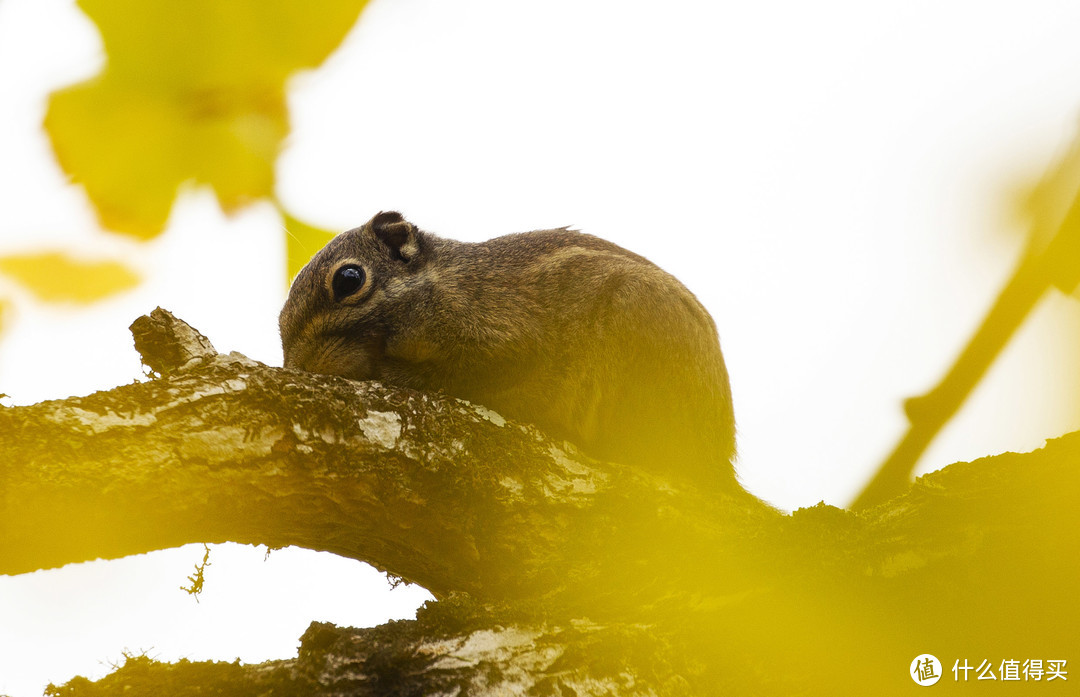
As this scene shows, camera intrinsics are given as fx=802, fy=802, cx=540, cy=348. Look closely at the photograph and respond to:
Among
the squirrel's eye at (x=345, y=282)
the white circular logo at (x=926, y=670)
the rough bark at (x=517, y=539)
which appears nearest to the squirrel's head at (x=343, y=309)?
the squirrel's eye at (x=345, y=282)

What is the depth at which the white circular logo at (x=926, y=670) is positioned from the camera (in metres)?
2.47

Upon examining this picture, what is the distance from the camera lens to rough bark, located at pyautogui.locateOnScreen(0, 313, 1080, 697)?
93.5 inches

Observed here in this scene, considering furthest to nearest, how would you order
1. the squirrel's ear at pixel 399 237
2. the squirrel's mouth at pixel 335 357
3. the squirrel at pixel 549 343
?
the squirrel's ear at pixel 399 237
the squirrel's mouth at pixel 335 357
the squirrel at pixel 549 343

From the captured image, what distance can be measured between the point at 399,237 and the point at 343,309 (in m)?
0.85

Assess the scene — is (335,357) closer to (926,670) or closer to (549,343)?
(549,343)

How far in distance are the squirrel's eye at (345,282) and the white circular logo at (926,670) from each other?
3.46 metres

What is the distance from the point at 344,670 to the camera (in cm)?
227

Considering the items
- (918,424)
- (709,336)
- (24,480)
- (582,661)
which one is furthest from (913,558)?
(24,480)

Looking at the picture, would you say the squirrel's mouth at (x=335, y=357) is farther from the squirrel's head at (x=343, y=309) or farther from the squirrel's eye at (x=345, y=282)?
the squirrel's eye at (x=345, y=282)

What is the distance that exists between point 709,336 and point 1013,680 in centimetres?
254

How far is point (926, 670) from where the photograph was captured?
2529mm

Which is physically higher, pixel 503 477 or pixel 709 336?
pixel 709 336

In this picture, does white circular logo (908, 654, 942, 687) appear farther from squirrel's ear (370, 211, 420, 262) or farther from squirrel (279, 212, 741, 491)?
squirrel's ear (370, 211, 420, 262)

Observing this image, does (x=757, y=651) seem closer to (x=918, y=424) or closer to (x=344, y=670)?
(x=918, y=424)
